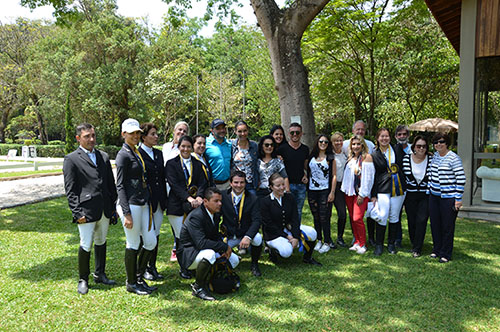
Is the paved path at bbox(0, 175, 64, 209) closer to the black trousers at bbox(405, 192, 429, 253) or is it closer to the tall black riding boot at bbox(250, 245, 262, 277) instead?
the tall black riding boot at bbox(250, 245, 262, 277)

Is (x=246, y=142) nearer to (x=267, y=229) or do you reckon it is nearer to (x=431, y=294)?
(x=267, y=229)

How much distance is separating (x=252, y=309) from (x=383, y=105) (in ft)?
77.5

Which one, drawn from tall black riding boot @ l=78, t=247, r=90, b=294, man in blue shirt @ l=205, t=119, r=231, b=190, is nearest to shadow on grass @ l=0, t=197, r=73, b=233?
tall black riding boot @ l=78, t=247, r=90, b=294

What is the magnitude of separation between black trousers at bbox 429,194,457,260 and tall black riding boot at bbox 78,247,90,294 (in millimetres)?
4473

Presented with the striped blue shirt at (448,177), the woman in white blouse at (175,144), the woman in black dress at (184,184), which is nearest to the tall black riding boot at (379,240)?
the striped blue shirt at (448,177)

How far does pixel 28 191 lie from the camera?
467 inches

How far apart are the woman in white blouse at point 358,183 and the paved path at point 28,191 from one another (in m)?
8.13

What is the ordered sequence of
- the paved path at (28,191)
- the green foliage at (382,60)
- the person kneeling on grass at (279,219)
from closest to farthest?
the person kneeling on grass at (279,219) → the paved path at (28,191) → the green foliage at (382,60)

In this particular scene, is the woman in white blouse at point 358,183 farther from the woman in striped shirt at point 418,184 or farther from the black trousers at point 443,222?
the black trousers at point 443,222

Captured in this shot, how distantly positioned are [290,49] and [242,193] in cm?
439

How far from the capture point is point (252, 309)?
12.3 feet

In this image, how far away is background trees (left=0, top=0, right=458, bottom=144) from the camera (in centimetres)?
1439

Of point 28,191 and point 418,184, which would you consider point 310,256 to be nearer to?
point 418,184

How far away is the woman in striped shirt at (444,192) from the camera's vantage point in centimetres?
496
